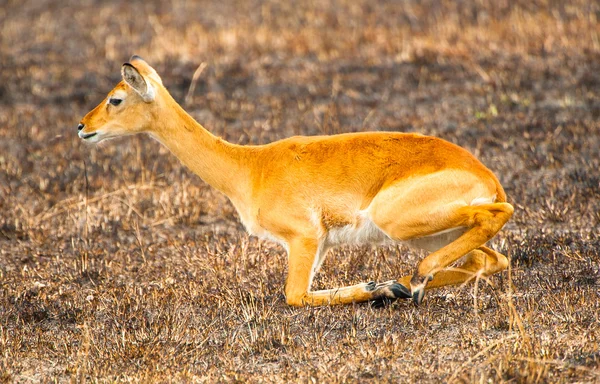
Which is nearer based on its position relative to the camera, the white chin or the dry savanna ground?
the dry savanna ground

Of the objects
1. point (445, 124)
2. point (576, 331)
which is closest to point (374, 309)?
point (576, 331)

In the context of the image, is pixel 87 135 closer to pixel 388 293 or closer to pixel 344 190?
pixel 344 190

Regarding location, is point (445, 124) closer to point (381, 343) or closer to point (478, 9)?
point (478, 9)

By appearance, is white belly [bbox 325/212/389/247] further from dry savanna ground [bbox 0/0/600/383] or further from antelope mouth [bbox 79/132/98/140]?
antelope mouth [bbox 79/132/98/140]

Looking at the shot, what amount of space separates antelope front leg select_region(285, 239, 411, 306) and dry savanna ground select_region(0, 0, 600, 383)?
9 cm

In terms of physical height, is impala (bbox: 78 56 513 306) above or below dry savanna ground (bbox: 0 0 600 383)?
above

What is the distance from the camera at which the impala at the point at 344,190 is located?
6.30 m

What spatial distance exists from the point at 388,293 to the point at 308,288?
604mm

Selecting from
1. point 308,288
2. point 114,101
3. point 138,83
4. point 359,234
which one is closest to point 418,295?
point 359,234

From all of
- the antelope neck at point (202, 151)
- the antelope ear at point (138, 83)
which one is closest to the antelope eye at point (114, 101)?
the antelope ear at point (138, 83)

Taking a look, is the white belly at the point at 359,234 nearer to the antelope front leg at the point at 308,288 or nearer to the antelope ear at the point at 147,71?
the antelope front leg at the point at 308,288

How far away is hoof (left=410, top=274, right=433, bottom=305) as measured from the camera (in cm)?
632

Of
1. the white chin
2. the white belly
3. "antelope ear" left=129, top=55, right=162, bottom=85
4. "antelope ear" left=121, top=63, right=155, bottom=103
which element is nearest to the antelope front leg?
the white belly

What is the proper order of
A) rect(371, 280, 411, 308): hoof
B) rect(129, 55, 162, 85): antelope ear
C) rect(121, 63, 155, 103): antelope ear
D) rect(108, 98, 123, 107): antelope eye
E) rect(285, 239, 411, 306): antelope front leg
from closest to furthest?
rect(371, 280, 411, 308): hoof → rect(285, 239, 411, 306): antelope front leg → rect(121, 63, 155, 103): antelope ear → rect(108, 98, 123, 107): antelope eye → rect(129, 55, 162, 85): antelope ear
